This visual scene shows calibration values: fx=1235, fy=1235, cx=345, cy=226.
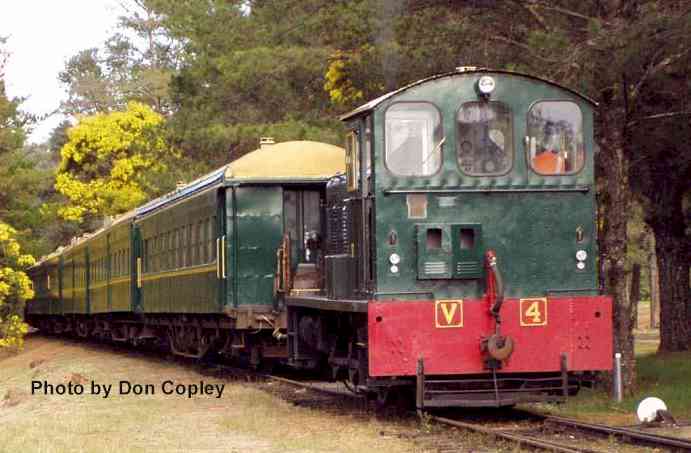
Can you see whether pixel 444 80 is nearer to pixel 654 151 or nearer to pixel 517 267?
pixel 517 267

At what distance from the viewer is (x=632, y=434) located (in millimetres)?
10992

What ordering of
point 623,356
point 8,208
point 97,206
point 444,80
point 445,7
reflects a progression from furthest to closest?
point 97,206, point 8,208, point 445,7, point 623,356, point 444,80

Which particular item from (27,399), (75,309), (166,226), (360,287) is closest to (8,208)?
(75,309)

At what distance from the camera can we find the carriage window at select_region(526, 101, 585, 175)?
1255cm

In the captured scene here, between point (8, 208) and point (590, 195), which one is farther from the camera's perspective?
point (8, 208)

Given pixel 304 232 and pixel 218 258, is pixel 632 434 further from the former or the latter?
pixel 218 258

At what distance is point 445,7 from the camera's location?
1720 cm

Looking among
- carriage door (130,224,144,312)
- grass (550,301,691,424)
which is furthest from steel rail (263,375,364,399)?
carriage door (130,224,144,312)

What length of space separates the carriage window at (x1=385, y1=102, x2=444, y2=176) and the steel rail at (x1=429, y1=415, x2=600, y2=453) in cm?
252

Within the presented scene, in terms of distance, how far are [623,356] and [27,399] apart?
876 cm

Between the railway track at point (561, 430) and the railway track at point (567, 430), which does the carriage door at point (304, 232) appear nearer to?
the railway track at point (561, 430)

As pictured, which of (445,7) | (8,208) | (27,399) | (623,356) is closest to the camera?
(623,356)

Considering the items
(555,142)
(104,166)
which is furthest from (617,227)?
(104,166)

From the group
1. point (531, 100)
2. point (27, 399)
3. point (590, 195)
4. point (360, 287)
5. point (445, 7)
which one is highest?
point (445, 7)
